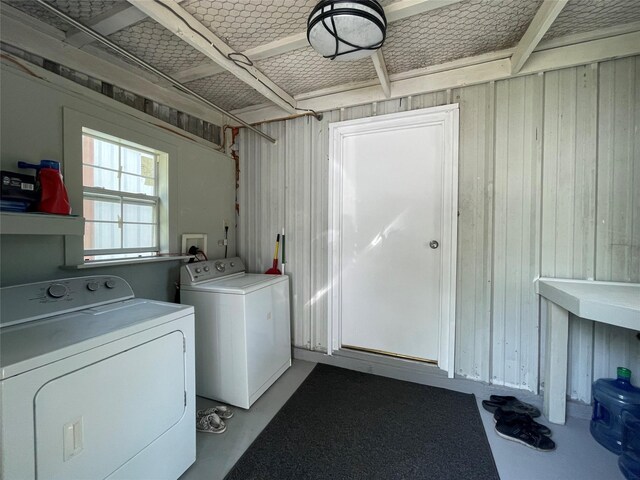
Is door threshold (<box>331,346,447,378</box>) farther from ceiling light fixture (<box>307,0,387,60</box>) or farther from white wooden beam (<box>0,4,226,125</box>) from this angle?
white wooden beam (<box>0,4,226,125</box>)

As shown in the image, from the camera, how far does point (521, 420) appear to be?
5.80ft

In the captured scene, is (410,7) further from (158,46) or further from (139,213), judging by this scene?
(139,213)

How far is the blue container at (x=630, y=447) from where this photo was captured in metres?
1.42

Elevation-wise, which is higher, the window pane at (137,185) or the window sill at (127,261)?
the window pane at (137,185)

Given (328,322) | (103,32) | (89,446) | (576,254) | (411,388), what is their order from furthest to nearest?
(328,322), (411,388), (576,254), (103,32), (89,446)

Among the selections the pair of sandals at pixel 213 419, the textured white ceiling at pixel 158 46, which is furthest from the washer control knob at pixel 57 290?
the textured white ceiling at pixel 158 46

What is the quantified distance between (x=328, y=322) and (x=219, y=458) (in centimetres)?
136

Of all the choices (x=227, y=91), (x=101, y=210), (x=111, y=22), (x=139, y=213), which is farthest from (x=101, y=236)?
(x=227, y=91)

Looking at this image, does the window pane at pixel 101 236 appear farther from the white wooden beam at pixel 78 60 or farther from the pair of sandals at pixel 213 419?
the pair of sandals at pixel 213 419

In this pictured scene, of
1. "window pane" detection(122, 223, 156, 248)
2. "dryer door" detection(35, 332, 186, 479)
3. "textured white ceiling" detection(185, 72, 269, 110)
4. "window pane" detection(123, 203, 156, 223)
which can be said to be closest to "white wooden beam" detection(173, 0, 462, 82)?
"textured white ceiling" detection(185, 72, 269, 110)

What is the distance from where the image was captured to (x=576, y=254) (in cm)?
190

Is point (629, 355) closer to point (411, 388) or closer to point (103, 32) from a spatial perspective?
point (411, 388)

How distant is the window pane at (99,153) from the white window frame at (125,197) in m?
0.02

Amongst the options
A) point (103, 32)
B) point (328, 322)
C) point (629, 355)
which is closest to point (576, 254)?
point (629, 355)
